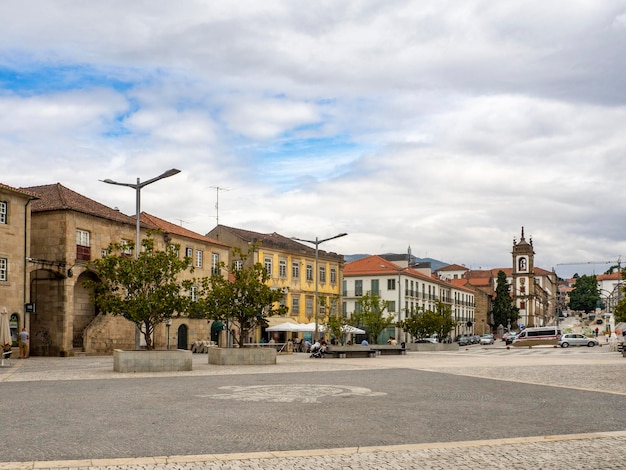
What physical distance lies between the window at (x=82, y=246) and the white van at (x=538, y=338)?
42.7 m

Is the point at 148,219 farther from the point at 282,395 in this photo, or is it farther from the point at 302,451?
the point at 302,451

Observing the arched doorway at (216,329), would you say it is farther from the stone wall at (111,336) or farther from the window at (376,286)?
the window at (376,286)

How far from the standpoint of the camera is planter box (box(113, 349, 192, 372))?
88.5 feet

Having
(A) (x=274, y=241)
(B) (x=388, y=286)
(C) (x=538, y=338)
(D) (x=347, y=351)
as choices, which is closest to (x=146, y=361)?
(D) (x=347, y=351)

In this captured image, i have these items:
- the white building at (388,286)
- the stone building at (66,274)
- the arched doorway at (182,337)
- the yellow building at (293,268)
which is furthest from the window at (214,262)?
the white building at (388,286)

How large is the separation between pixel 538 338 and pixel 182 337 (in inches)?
1363

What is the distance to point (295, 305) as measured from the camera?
73.1m

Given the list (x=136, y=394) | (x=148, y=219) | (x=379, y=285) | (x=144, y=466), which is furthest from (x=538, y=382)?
(x=379, y=285)

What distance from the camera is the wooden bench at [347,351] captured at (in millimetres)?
43969

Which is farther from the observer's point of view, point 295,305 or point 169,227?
point 295,305

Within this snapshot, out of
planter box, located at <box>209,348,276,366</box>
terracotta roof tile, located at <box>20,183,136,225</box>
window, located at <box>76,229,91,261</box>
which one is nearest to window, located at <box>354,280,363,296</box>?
terracotta roof tile, located at <box>20,183,136,225</box>

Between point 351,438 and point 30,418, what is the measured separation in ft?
18.4

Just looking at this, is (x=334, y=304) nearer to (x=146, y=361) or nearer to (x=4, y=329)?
(x=4, y=329)

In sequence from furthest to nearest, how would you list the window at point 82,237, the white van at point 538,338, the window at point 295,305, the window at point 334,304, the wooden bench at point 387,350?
1. the window at point 334,304
2. the white van at point 538,338
3. the window at point 295,305
4. the wooden bench at point 387,350
5. the window at point 82,237
